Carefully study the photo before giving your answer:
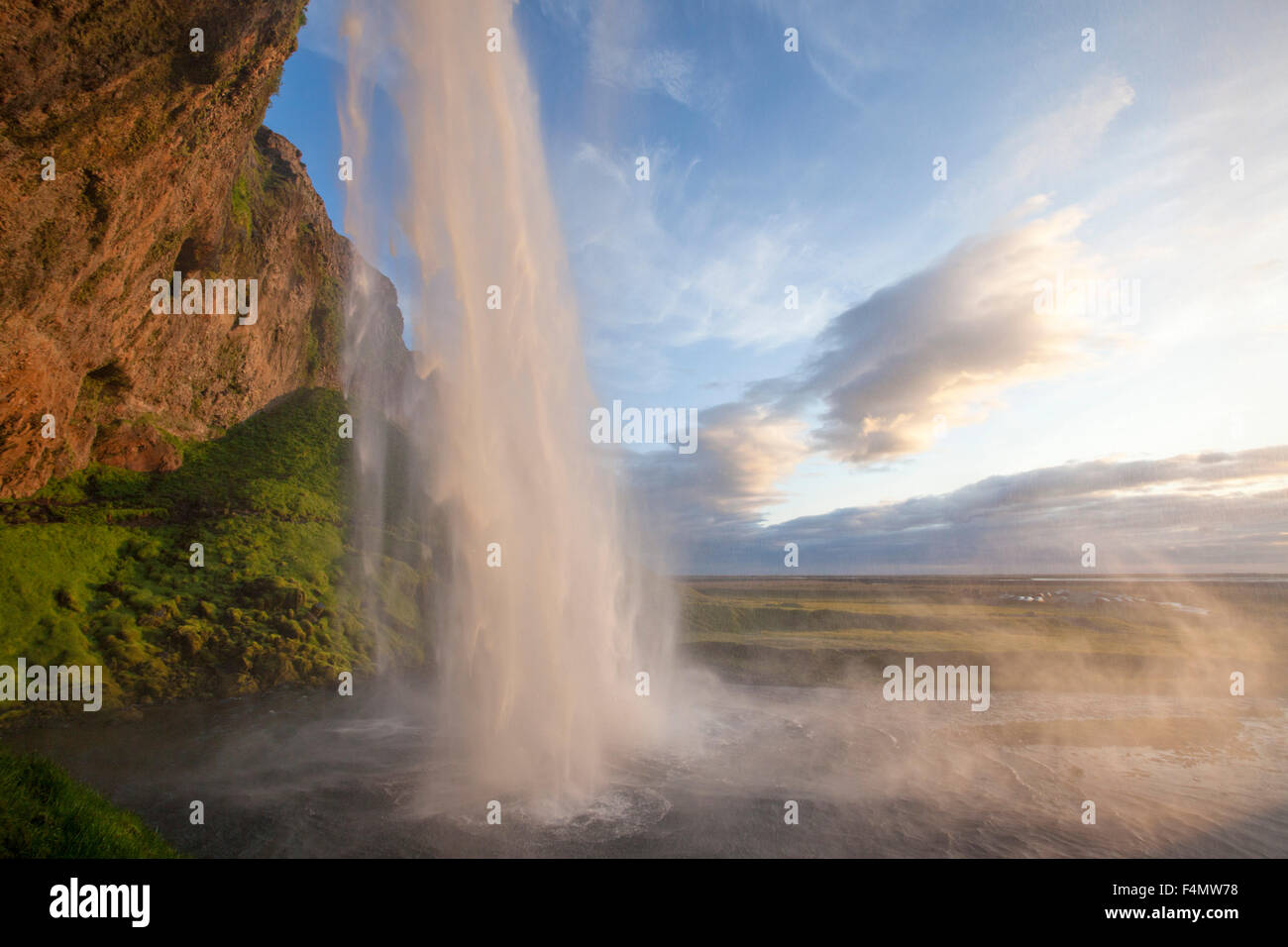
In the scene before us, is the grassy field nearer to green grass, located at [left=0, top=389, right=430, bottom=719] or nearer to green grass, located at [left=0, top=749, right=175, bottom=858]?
green grass, located at [left=0, top=389, right=430, bottom=719]

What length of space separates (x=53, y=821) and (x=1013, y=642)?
55.3 meters

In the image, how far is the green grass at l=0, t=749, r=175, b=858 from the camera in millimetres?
7473

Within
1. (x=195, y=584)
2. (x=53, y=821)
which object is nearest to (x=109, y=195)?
(x=53, y=821)

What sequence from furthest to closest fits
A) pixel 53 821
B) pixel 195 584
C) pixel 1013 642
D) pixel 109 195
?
pixel 1013 642 < pixel 195 584 < pixel 109 195 < pixel 53 821

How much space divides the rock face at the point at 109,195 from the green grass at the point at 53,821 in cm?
1812

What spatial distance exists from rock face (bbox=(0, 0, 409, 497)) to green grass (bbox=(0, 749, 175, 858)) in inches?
713

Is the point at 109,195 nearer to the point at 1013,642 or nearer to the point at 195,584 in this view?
the point at 195,584

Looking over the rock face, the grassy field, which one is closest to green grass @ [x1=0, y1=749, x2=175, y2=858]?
the rock face

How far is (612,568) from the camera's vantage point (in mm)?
25641

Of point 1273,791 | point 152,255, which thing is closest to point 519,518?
point 152,255

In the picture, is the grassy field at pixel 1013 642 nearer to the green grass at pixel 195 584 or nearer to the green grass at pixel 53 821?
the green grass at pixel 195 584

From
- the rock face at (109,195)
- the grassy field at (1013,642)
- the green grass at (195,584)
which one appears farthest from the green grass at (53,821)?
the grassy field at (1013,642)

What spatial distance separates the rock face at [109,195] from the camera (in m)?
16.4

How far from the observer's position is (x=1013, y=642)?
46.3 m
